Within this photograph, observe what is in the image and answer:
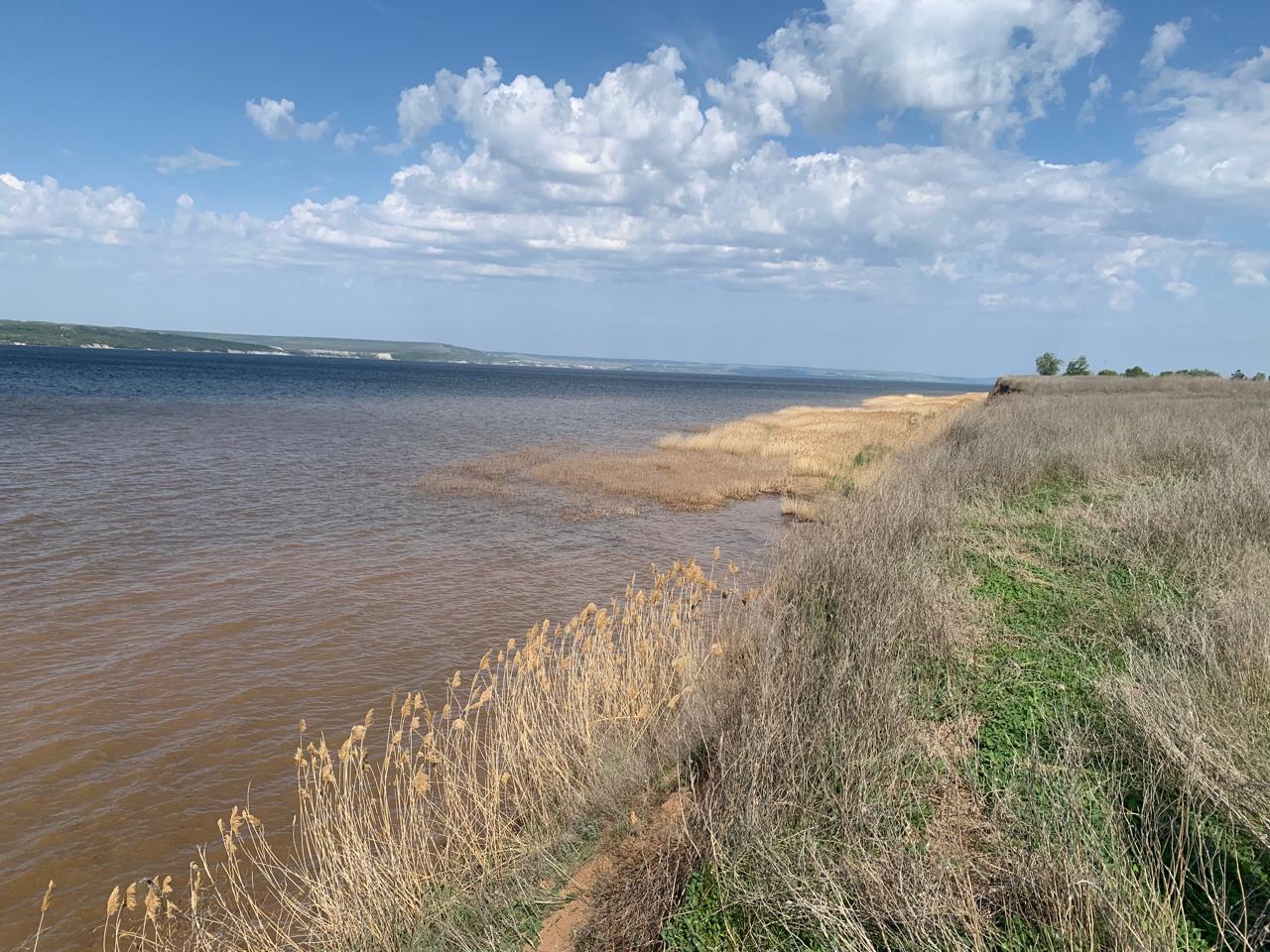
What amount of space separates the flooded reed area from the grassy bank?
30.1 inches

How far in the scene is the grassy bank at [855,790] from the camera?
3.05m

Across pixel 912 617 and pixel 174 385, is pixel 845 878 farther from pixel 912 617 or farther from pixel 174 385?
pixel 174 385

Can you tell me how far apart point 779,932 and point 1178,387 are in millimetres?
38918

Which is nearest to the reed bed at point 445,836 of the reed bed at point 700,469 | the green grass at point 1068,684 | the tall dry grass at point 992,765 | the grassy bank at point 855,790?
the grassy bank at point 855,790

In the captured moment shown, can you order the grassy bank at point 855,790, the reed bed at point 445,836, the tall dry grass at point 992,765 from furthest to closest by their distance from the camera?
the reed bed at point 445,836 → the grassy bank at point 855,790 → the tall dry grass at point 992,765

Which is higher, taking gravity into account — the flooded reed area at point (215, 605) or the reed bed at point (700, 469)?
the reed bed at point (700, 469)

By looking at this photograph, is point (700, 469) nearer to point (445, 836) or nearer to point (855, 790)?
point (445, 836)

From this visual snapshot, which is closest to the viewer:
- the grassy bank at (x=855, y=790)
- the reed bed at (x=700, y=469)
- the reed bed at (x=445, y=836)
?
the grassy bank at (x=855, y=790)

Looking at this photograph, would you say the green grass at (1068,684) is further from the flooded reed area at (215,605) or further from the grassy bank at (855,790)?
the flooded reed area at (215,605)

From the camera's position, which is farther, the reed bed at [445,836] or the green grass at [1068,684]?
the reed bed at [445,836]

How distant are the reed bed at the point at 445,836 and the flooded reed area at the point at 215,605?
2.08ft

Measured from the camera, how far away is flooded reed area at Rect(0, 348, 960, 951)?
5934 mm

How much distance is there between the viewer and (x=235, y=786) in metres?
6.30

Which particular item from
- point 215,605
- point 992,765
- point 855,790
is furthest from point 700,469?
point 855,790
